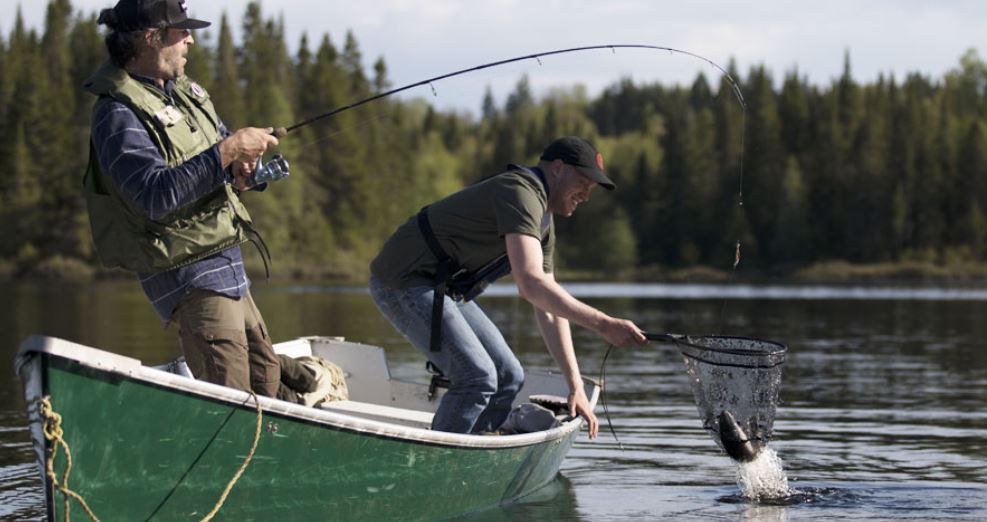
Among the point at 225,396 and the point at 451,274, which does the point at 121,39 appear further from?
the point at 451,274

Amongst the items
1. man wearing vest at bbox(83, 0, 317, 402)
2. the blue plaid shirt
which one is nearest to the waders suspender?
man wearing vest at bbox(83, 0, 317, 402)

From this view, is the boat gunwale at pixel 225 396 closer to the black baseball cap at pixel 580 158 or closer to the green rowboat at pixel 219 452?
the green rowboat at pixel 219 452

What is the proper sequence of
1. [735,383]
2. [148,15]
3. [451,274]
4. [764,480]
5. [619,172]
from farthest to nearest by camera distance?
1. [619,172]
2. [764,480]
3. [735,383]
4. [451,274]
5. [148,15]

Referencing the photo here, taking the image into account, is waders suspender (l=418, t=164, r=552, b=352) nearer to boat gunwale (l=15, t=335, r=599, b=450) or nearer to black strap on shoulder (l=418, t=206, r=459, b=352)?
black strap on shoulder (l=418, t=206, r=459, b=352)

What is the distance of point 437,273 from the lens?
23.2ft

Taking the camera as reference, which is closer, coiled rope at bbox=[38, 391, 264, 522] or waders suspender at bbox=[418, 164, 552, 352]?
coiled rope at bbox=[38, 391, 264, 522]

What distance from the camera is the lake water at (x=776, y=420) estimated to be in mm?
8266

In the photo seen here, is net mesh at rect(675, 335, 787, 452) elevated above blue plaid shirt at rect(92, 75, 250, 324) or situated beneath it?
situated beneath

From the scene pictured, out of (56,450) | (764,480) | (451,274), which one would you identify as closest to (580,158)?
(451,274)

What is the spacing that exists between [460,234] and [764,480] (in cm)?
256

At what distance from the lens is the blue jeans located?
23.0 feet

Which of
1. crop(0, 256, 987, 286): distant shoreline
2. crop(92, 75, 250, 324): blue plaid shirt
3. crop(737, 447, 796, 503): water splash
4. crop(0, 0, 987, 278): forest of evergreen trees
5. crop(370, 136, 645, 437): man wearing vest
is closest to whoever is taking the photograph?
crop(92, 75, 250, 324): blue plaid shirt

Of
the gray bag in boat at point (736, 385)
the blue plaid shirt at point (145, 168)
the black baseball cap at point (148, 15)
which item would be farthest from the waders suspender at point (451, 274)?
the black baseball cap at point (148, 15)

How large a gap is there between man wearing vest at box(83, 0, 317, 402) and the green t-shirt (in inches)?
42.1
